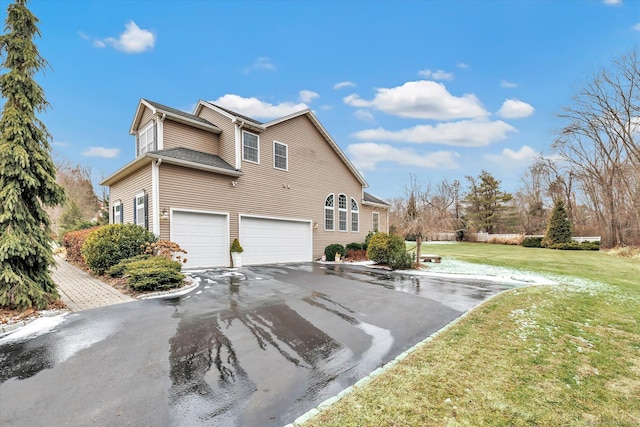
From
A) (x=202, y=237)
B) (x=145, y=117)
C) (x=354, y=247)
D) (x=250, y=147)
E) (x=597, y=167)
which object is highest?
(x=597, y=167)

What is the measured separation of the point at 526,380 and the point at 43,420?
15.4 feet

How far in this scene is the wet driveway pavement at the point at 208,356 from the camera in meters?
2.69

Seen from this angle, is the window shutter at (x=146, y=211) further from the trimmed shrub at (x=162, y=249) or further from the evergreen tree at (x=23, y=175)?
the evergreen tree at (x=23, y=175)

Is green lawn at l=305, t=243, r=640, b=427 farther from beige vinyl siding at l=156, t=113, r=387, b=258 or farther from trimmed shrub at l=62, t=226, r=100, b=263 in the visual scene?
trimmed shrub at l=62, t=226, r=100, b=263

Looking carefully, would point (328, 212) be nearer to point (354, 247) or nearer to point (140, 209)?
point (354, 247)

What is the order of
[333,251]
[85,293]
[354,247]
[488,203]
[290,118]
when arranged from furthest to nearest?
[488,203] < [354,247] < [333,251] < [290,118] < [85,293]

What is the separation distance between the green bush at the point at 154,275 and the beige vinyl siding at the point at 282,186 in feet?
10.2

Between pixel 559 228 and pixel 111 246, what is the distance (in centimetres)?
3427

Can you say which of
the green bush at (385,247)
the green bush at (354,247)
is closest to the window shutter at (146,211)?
the green bush at (385,247)

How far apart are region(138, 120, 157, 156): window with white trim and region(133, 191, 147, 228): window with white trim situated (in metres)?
2.24

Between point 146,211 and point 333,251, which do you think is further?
point 333,251

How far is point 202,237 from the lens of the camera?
450 inches

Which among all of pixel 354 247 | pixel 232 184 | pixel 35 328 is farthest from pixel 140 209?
pixel 354 247

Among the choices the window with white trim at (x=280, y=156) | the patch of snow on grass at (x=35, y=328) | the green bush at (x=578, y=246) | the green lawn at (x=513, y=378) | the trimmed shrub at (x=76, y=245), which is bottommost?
the green bush at (x=578, y=246)
